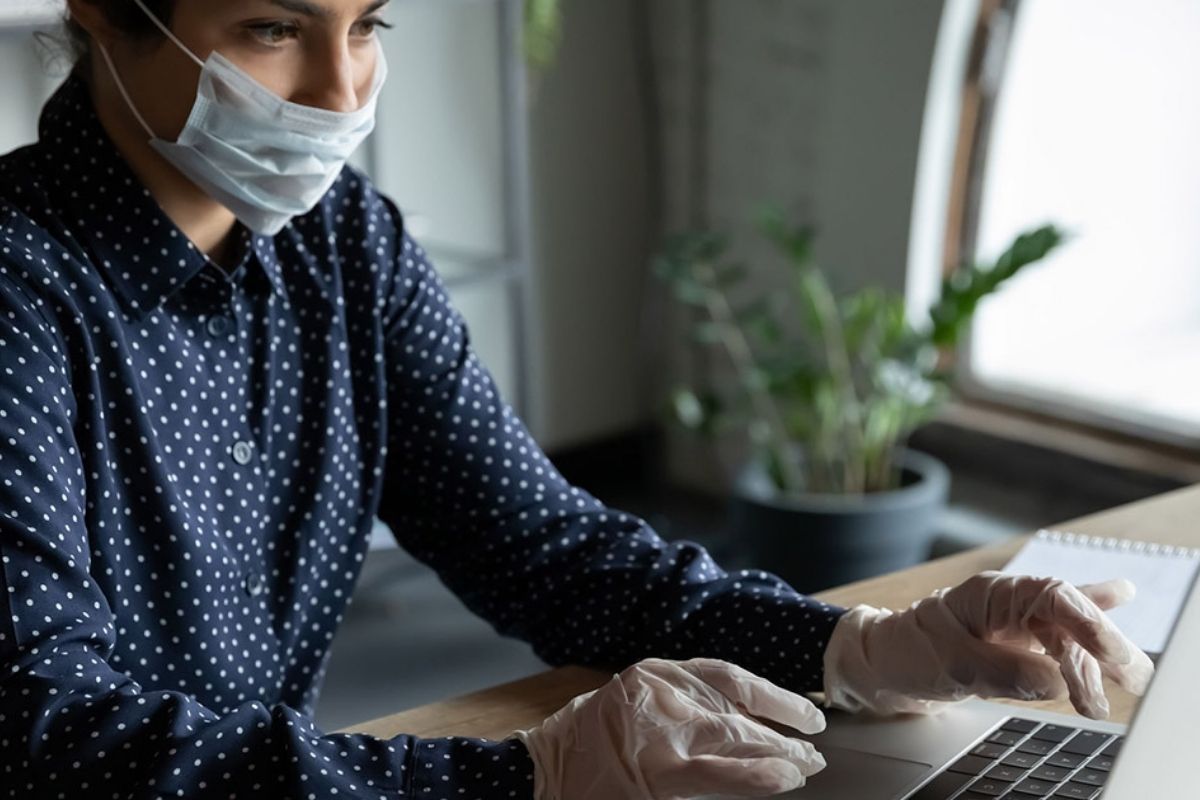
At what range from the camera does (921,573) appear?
137 cm

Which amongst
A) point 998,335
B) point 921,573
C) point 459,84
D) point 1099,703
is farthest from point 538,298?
point 1099,703

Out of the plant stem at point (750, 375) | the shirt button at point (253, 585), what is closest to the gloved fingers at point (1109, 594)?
the shirt button at point (253, 585)

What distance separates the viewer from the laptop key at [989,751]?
1.02m

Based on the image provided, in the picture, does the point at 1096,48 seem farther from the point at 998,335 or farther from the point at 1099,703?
the point at 1099,703

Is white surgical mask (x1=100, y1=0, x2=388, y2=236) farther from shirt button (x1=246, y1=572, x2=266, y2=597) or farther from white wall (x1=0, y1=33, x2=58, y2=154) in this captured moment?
white wall (x1=0, y1=33, x2=58, y2=154)

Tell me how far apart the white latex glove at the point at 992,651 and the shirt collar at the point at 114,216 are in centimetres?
60

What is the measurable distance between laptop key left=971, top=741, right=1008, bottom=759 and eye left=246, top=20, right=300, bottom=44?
28.9 inches

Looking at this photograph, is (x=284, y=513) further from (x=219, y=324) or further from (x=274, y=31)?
(x=274, y=31)

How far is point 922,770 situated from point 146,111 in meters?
0.78

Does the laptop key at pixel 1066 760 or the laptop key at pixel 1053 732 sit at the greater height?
the laptop key at pixel 1066 760

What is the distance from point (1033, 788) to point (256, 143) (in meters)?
0.77

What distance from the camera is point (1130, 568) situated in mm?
1335

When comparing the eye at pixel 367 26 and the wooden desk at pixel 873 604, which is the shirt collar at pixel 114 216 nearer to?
the eye at pixel 367 26

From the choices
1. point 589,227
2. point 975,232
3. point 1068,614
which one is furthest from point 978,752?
point 589,227
